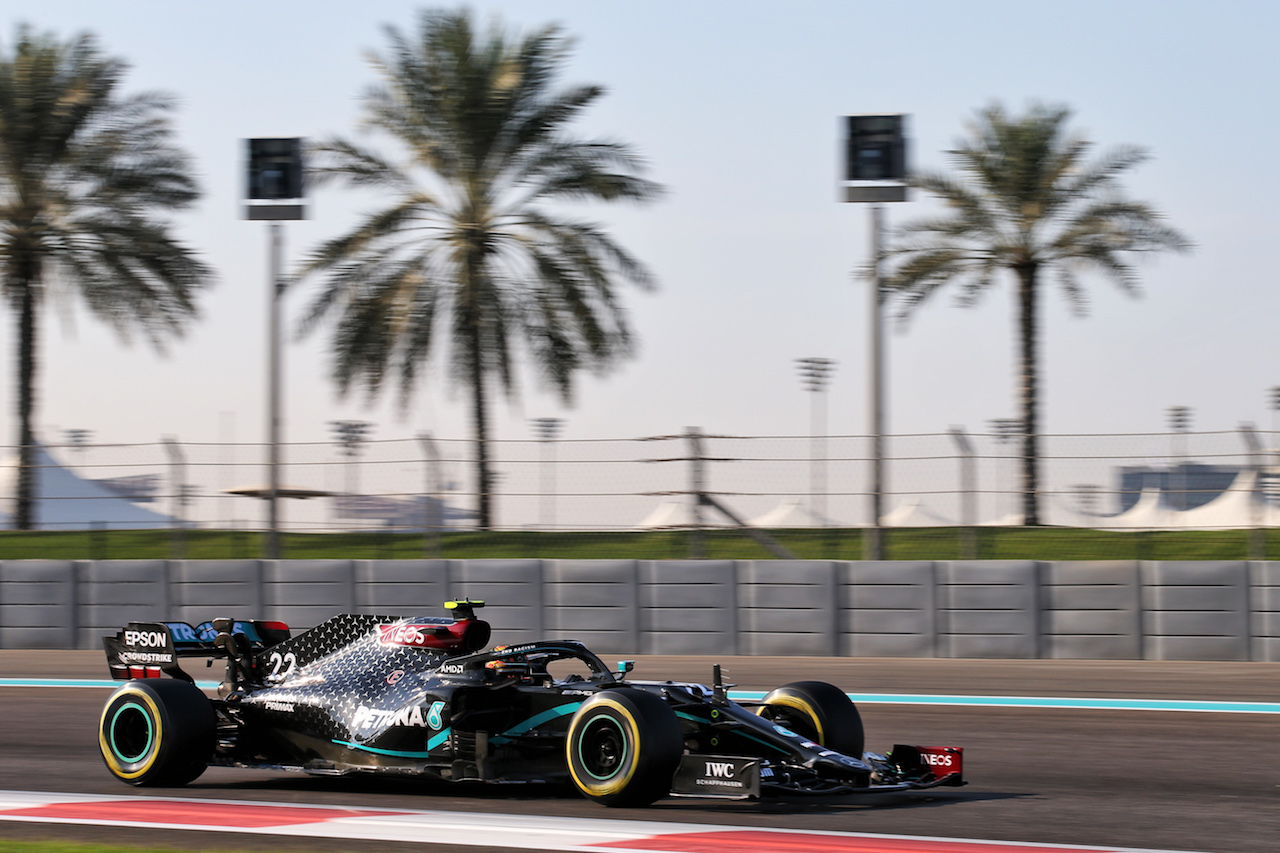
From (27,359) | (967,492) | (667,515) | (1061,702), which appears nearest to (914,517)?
(967,492)

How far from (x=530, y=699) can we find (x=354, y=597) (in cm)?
970

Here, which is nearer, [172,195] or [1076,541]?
[1076,541]

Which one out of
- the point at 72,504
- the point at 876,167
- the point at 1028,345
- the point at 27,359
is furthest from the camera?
the point at 1028,345

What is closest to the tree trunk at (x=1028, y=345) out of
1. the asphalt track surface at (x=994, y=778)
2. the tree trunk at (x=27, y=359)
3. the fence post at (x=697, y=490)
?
the fence post at (x=697, y=490)

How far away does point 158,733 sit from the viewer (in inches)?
297

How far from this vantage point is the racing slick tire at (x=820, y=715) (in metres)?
7.17

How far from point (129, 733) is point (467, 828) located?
2.44 meters

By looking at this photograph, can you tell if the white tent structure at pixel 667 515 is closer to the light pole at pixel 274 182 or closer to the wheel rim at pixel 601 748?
the light pole at pixel 274 182

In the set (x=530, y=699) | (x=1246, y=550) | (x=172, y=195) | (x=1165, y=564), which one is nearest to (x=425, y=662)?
(x=530, y=699)

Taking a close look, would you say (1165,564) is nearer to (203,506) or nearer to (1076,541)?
(1076,541)

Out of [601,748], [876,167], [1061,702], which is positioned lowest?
[1061,702]

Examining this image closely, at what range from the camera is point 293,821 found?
6605mm

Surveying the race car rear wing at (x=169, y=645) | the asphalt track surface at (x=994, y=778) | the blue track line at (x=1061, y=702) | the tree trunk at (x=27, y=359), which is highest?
the tree trunk at (x=27, y=359)

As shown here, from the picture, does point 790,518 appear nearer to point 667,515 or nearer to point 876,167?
point 667,515
